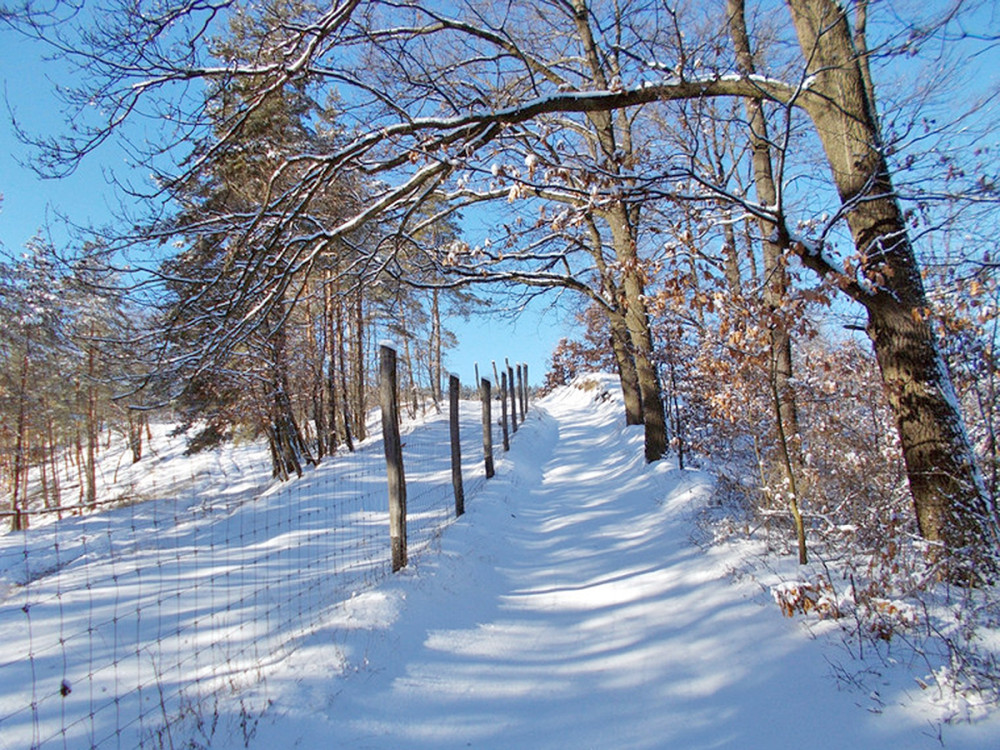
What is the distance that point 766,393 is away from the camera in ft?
16.2

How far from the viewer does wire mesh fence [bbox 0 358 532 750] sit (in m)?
3.10

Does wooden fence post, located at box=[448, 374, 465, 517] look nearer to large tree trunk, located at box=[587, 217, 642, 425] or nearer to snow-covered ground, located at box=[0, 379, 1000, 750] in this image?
snow-covered ground, located at box=[0, 379, 1000, 750]

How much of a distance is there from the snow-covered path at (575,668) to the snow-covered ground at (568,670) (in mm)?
12

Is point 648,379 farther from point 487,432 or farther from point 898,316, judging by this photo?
point 898,316

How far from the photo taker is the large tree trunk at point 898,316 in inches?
131

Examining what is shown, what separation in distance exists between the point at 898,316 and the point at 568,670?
3.45 metres

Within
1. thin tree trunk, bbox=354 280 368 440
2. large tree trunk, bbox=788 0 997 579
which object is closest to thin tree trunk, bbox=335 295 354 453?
thin tree trunk, bbox=354 280 368 440

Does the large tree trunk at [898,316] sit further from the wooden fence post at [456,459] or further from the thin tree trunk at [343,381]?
the thin tree trunk at [343,381]

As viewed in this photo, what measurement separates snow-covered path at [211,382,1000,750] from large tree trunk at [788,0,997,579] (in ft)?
4.31

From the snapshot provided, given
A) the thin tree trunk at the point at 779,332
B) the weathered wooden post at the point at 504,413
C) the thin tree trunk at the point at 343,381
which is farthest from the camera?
the thin tree trunk at the point at 343,381

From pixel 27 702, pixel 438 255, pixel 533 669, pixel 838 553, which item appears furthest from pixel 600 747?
pixel 438 255

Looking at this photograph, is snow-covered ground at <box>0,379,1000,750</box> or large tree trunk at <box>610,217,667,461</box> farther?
large tree trunk at <box>610,217,667,461</box>

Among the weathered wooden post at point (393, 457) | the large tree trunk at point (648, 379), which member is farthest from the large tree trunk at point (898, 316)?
the large tree trunk at point (648, 379)

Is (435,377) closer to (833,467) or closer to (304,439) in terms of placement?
(304,439)
